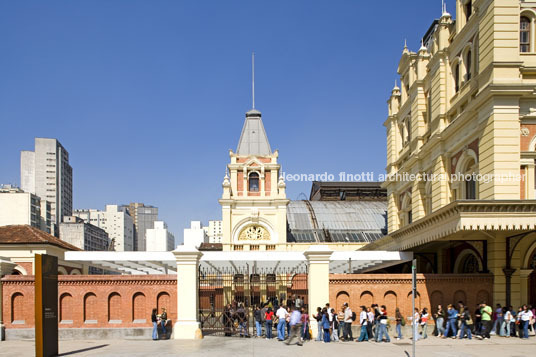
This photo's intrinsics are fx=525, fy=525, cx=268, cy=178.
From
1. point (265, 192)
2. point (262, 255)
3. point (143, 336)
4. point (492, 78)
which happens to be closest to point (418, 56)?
point (492, 78)

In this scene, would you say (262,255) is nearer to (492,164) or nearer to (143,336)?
(143,336)

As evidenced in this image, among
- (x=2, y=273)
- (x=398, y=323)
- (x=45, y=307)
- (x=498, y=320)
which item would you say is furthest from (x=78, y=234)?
(x=498, y=320)

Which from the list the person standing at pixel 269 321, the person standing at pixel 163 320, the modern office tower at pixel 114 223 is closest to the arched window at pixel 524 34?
the person standing at pixel 269 321

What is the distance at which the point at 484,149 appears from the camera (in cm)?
2208

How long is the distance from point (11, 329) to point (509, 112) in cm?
2254

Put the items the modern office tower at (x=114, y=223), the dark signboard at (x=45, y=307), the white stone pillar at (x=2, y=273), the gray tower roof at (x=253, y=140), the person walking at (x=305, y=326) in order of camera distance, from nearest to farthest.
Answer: the dark signboard at (x=45, y=307)
the person walking at (x=305, y=326)
the white stone pillar at (x=2, y=273)
the gray tower roof at (x=253, y=140)
the modern office tower at (x=114, y=223)

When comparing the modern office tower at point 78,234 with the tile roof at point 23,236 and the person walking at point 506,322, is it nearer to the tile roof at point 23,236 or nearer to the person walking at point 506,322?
the tile roof at point 23,236

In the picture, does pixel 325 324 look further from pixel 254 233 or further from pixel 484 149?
pixel 254 233

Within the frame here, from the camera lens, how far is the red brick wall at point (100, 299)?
22.4 m

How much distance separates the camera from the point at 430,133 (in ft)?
97.5

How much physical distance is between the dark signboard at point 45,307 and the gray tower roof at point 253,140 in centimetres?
3167

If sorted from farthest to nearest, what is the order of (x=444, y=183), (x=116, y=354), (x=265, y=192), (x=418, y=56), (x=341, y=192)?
(x=341, y=192)
(x=265, y=192)
(x=418, y=56)
(x=444, y=183)
(x=116, y=354)

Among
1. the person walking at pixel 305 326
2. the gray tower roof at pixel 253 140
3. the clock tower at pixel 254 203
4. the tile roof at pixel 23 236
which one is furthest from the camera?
the gray tower roof at pixel 253 140

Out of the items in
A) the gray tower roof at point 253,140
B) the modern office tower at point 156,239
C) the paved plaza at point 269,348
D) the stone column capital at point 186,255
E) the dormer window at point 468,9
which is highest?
the dormer window at point 468,9
